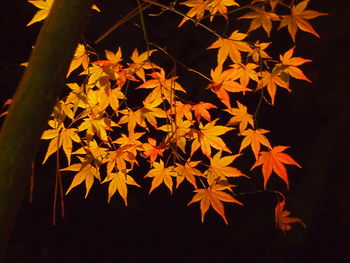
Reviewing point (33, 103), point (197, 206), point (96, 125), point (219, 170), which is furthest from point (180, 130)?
point (197, 206)

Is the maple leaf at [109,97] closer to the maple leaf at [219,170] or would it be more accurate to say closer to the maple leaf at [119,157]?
the maple leaf at [119,157]

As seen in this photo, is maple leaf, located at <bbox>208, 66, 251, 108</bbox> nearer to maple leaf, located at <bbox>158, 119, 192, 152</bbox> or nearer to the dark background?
maple leaf, located at <bbox>158, 119, 192, 152</bbox>

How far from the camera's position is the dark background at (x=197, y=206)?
321 centimetres

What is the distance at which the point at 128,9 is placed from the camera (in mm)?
4059

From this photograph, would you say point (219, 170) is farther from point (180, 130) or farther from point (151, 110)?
point (151, 110)

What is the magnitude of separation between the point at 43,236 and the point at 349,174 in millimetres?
3079

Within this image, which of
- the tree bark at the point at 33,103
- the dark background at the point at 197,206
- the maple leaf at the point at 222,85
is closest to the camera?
the tree bark at the point at 33,103

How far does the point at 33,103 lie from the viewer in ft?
2.38

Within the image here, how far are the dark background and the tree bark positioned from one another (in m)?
2.56

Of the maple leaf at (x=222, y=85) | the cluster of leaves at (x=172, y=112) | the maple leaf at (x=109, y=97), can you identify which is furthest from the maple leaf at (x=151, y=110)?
the maple leaf at (x=222, y=85)

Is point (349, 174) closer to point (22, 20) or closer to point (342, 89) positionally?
point (342, 89)

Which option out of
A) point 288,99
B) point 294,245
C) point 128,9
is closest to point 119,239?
point 294,245

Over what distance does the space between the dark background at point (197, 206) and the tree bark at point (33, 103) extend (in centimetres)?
256

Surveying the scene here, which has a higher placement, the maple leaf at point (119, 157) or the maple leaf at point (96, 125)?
the maple leaf at point (96, 125)
